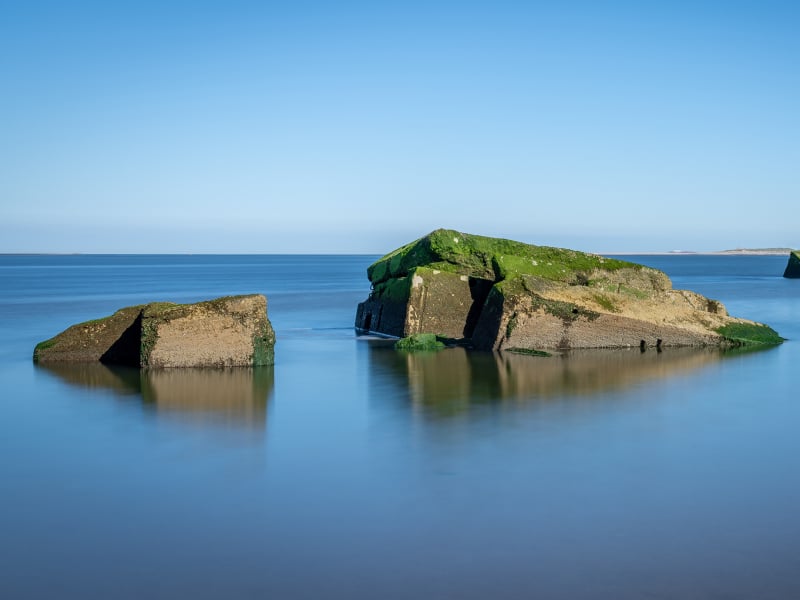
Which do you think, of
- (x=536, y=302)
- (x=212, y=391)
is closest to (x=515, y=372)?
(x=536, y=302)

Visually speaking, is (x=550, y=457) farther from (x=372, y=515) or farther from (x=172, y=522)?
(x=172, y=522)

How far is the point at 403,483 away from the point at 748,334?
11.1 metres

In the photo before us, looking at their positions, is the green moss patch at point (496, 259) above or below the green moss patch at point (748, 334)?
above

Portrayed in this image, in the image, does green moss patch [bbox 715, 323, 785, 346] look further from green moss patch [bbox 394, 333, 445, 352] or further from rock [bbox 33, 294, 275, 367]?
rock [bbox 33, 294, 275, 367]

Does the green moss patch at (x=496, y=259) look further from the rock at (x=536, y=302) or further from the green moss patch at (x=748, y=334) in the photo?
the green moss patch at (x=748, y=334)

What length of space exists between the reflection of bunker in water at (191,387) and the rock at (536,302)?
13.9 ft

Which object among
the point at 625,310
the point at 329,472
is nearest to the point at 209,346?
the point at 329,472

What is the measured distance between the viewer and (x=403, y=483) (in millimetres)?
7137

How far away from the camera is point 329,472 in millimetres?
7508

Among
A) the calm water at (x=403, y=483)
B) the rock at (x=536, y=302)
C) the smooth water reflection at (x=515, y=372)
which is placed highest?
the rock at (x=536, y=302)

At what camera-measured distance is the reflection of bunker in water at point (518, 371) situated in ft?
36.8

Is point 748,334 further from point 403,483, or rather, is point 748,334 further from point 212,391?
point 403,483

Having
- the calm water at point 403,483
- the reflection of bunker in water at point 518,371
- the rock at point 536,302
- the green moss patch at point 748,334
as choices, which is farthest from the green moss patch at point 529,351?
the green moss patch at point 748,334

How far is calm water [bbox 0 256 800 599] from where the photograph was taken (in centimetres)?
515
